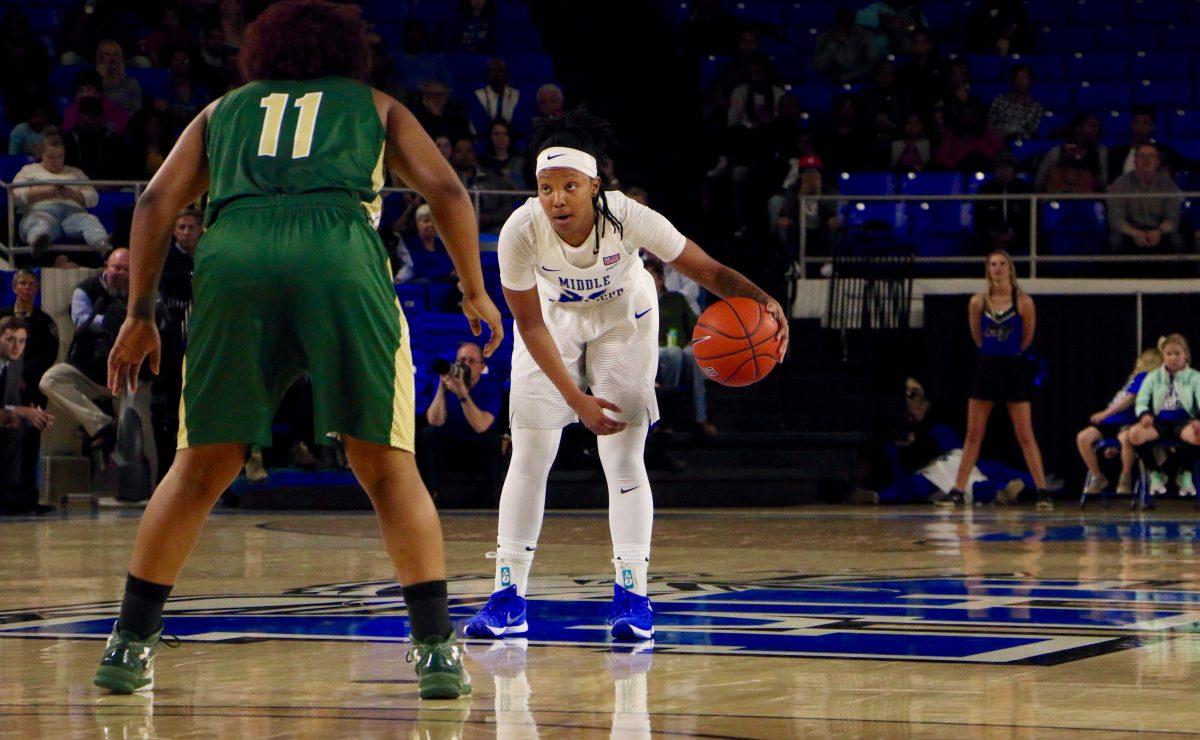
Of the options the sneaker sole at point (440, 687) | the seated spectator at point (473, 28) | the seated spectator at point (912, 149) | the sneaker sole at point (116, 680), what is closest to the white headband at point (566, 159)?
the sneaker sole at point (440, 687)

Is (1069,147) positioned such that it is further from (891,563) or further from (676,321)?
(891,563)

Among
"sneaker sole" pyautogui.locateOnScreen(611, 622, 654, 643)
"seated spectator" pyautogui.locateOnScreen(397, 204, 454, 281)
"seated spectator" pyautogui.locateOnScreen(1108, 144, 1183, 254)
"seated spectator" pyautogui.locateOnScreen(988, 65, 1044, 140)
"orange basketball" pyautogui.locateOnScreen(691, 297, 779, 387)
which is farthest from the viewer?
"seated spectator" pyautogui.locateOnScreen(988, 65, 1044, 140)

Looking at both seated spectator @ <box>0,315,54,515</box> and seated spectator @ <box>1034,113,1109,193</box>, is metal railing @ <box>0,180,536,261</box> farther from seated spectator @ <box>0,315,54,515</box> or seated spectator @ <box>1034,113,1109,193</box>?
seated spectator @ <box>1034,113,1109,193</box>

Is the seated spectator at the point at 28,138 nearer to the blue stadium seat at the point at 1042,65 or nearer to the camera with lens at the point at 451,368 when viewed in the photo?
the camera with lens at the point at 451,368

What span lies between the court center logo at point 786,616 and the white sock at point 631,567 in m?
0.17

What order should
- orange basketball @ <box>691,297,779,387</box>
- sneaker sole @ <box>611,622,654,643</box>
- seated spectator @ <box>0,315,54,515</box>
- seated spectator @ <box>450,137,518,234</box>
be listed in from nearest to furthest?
sneaker sole @ <box>611,622,654,643</box>, orange basketball @ <box>691,297,779,387</box>, seated spectator @ <box>0,315,54,515</box>, seated spectator @ <box>450,137,518,234</box>

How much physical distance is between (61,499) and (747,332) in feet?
31.3

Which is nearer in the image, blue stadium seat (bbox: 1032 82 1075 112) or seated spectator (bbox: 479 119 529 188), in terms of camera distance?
seated spectator (bbox: 479 119 529 188)

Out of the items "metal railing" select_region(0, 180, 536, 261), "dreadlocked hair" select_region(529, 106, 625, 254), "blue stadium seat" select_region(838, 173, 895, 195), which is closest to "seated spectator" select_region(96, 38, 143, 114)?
→ "metal railing" select_region(0, 180, 536, 261)

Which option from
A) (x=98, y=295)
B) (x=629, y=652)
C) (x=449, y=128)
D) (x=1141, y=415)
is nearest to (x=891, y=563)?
(x=629, y=652)

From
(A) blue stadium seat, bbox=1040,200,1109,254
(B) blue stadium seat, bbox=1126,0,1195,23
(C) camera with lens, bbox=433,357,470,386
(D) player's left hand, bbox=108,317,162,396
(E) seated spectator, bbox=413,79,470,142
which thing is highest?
(B) blue stadium seat, bbox=1126,0,1195,23

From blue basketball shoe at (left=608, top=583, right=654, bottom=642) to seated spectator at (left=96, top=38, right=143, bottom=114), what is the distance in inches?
495

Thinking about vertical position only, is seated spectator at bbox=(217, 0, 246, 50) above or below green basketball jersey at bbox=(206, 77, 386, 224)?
above

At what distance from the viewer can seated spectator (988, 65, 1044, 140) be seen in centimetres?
1781
